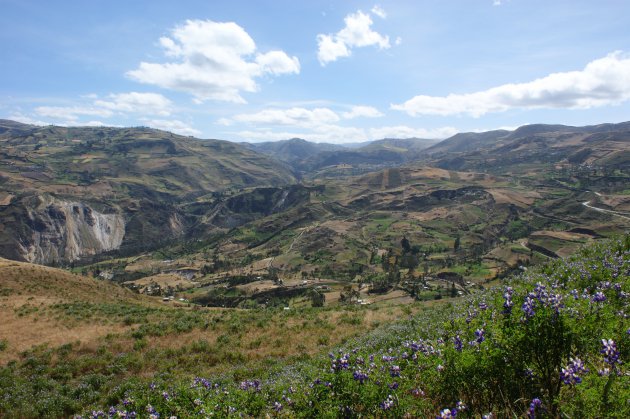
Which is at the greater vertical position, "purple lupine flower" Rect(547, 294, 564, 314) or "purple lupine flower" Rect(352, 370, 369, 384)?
"purple lupine flower" Rect(547, 294, 564, 314)

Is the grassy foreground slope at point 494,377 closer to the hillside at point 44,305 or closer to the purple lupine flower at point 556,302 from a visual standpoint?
the purple lupine flower at point 556,302

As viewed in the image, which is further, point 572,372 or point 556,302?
point 556,302

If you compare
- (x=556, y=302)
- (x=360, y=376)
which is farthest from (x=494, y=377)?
(x=360, y=376)

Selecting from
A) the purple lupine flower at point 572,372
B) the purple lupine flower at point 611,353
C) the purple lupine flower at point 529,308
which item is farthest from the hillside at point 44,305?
the purple lupine flower at point 611,353

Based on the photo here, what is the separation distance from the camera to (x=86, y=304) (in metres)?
47.0

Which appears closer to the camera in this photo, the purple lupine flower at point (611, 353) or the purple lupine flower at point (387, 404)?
the purple lupine flower at point (611, 353)

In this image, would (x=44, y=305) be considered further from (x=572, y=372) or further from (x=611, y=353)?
(x=611, y=353)

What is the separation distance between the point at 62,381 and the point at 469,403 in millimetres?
27112

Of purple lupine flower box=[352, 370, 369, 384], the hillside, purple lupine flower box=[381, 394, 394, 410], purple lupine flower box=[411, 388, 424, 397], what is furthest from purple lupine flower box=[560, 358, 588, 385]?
the hillside

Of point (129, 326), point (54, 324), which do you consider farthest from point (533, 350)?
point (54, 324)

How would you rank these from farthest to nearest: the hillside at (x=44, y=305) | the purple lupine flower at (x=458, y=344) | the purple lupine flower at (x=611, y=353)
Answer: the hillside at (x=44, y=305) → the purple lupine flower at (x=458, y=344) → the purple lupine flower at (x=611, y=353)

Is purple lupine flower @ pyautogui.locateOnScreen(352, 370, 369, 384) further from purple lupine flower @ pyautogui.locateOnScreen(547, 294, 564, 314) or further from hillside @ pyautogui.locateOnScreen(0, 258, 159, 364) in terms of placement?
hillside @ pyautogui.locateOnScreen(0, 258, 159, 364)

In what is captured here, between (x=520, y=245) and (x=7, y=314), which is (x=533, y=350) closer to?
(x=7, y=314)

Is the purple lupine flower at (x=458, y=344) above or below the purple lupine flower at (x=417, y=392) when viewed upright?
above
